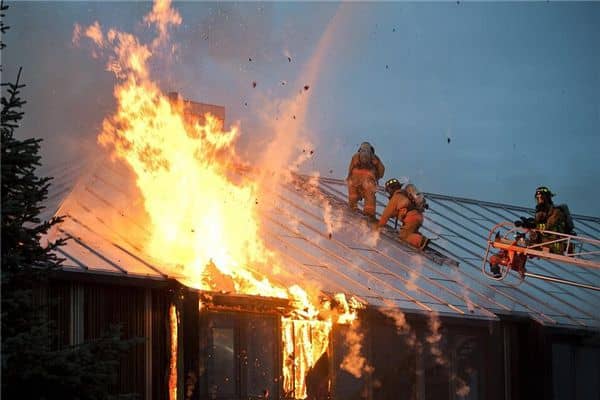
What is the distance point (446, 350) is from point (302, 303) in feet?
13.9

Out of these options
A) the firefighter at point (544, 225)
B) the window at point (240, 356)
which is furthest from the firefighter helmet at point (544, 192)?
the window at point (240, 356)

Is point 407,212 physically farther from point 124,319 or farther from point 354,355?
point 124,319

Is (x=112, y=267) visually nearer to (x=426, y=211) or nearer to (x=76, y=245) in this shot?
(x=76, y=245)

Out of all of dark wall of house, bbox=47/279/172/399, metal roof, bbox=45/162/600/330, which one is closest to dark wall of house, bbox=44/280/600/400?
dark wall of house, bbox=47/279/172/399

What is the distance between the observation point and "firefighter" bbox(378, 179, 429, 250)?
27656mm

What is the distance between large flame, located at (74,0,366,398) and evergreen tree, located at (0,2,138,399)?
428 cm

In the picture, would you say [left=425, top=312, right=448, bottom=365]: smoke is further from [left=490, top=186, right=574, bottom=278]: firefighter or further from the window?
the window

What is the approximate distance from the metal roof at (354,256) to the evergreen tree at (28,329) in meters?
2.86

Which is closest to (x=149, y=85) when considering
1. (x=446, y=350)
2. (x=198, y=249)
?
(x=198, y=249)

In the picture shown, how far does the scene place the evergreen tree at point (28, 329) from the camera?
43.4 ft

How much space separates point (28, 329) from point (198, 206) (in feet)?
29.0

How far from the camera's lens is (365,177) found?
29062 millimetres

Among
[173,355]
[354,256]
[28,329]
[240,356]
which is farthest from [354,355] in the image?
[28,329]

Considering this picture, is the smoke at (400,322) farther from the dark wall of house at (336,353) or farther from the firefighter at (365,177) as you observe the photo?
the firefighter at (365,177)
